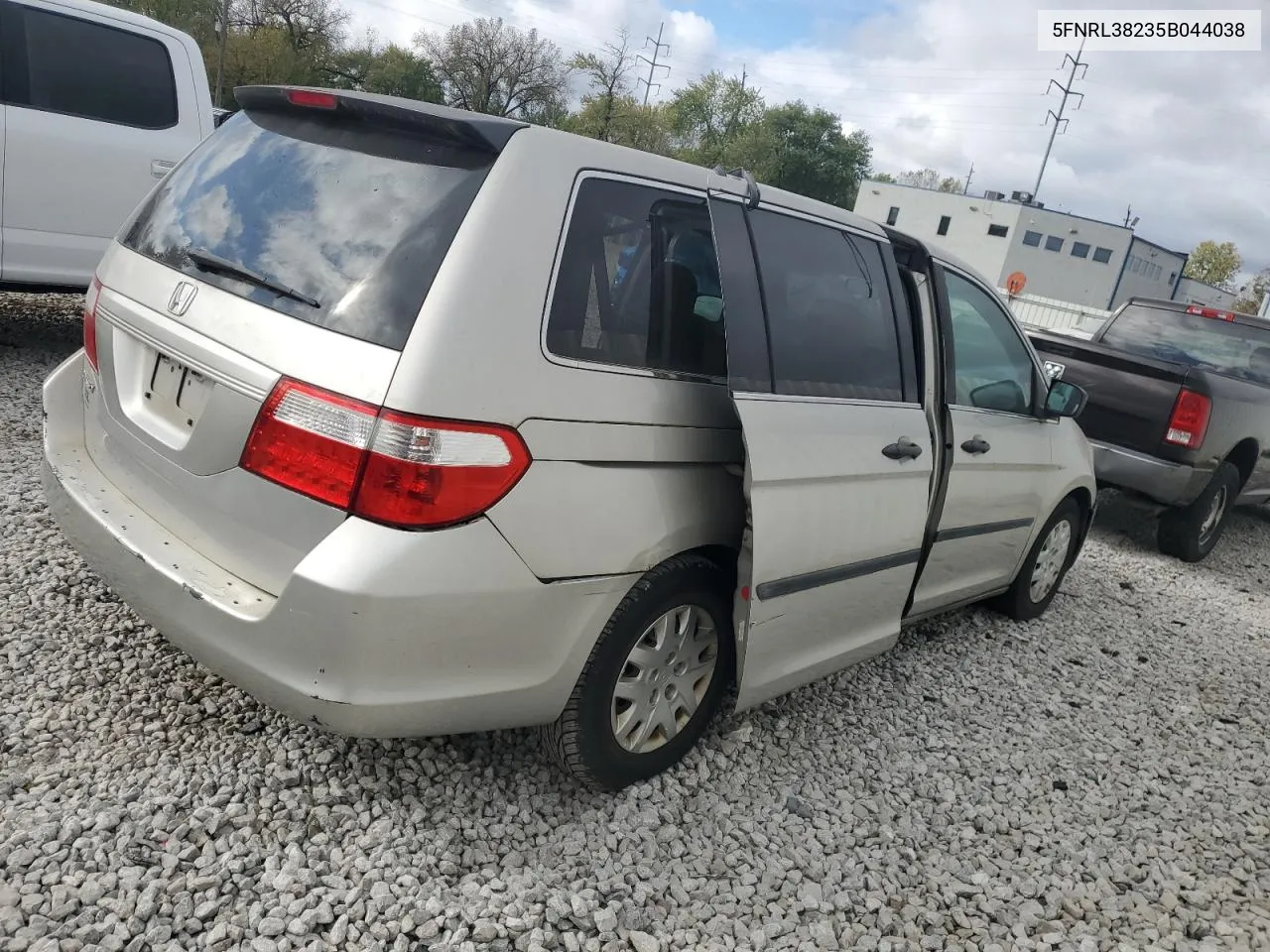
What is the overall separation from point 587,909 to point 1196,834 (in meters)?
2.29

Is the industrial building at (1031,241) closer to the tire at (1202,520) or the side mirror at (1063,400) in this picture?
the tire at (1202,520)

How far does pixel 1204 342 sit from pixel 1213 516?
1.74 m

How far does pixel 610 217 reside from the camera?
2396 millimetres

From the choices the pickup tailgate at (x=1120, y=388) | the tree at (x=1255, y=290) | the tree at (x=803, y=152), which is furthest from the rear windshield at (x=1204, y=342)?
the tree at (x=1255, y=290)

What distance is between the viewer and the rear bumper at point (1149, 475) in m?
6.30

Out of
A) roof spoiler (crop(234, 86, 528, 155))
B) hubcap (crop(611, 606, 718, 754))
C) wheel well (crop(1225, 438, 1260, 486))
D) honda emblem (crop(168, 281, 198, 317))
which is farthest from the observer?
wheel well (crop(1225, 438, 1260, 486))

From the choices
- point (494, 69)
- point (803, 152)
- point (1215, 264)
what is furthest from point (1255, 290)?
point (494, 69)

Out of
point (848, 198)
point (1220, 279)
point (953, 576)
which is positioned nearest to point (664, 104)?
point (848, 198)

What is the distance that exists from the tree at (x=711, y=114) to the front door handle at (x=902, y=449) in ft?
231

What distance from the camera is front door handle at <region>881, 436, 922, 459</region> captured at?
306cm

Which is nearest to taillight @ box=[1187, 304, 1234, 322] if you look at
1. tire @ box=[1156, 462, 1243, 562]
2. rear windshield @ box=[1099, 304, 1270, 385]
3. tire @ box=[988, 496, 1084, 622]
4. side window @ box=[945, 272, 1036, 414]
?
rear windshield @ box=[1099, 304, 1270, 385]

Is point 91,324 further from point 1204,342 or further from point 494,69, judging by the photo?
point 494,69

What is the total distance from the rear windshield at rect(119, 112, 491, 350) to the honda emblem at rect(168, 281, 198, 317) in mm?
45

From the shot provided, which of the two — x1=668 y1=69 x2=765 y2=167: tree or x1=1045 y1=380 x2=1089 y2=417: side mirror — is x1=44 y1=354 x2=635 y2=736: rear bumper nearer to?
x1=1045 y1=380 x2=1089 y2=417: side mirror
